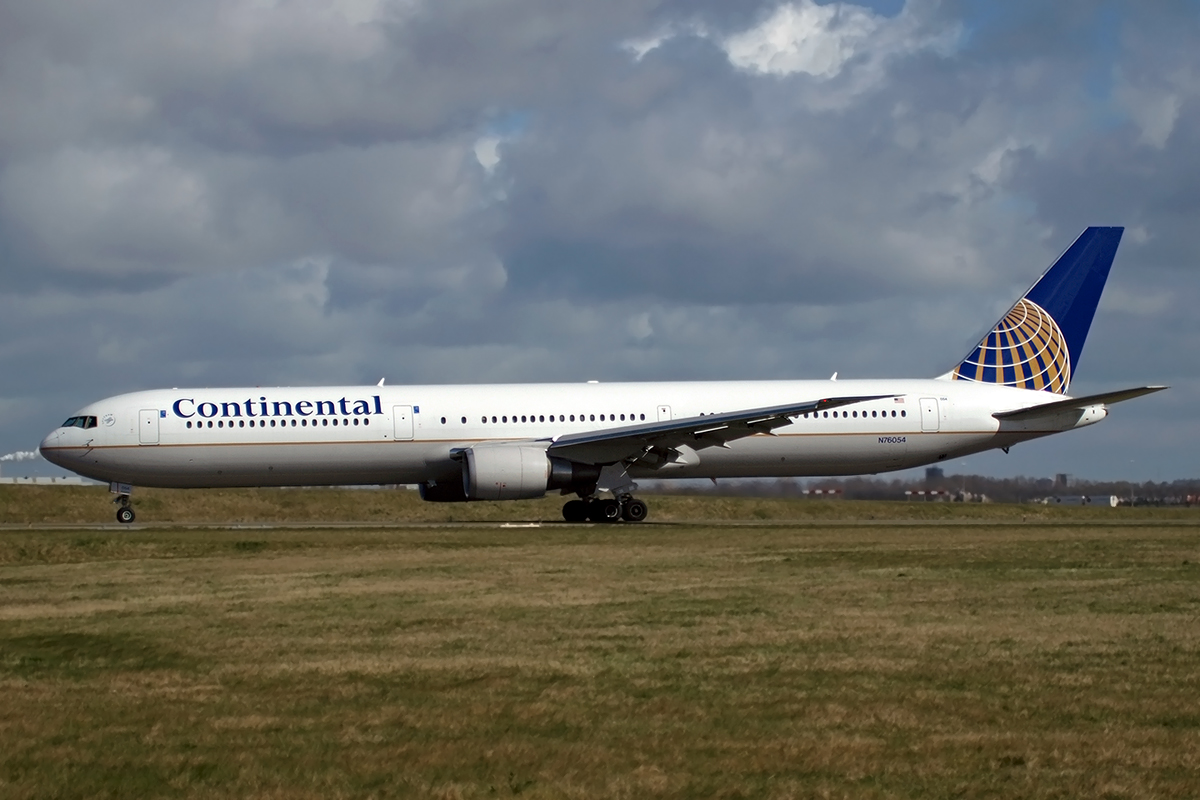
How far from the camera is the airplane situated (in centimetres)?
3338

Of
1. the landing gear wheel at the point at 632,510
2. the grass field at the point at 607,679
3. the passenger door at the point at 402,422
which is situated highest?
the passenger door at the point at 402,422

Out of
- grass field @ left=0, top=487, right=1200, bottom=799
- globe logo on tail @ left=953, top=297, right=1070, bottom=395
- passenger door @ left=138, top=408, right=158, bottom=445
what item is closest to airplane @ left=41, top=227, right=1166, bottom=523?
passenger door @ left=138, top=408, right=158, bottom=445

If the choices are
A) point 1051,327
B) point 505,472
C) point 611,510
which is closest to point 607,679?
point 505,472

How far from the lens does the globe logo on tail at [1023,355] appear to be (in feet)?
129

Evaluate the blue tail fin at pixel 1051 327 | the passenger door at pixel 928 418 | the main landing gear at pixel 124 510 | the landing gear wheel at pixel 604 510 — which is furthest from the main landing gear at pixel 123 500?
the blue tail fin at pixel 1051 327

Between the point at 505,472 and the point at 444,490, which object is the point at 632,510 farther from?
the point at 444,490

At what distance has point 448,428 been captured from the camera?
34594mm

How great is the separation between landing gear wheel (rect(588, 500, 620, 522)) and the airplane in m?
0.04

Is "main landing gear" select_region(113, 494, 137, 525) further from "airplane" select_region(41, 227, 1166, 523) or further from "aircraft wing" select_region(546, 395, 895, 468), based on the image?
"aircraft wing" select_region(546, 395, 895, 468)

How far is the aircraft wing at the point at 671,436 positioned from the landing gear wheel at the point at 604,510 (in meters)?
1.22

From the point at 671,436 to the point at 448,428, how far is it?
5758mm

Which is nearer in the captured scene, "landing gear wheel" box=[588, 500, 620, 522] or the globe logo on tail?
"landing gear wheel" box=[588, 500, 620, 522]

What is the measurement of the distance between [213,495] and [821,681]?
136 feet

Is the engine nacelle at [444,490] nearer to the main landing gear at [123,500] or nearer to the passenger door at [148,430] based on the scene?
the passenger door at [148,430]
